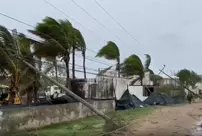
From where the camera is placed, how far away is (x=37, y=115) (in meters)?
15.7

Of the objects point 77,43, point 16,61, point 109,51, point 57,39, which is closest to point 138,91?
point 109,51

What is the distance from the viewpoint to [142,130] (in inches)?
621

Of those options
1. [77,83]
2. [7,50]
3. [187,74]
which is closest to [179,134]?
[7,50]

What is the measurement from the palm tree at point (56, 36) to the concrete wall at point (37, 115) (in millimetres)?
3574

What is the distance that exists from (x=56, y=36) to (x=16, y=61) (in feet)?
18.9

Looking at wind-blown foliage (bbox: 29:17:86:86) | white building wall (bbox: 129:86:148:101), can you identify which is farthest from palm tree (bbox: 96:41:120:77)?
wind-blown foliage (bbox: 29:17:86:86)

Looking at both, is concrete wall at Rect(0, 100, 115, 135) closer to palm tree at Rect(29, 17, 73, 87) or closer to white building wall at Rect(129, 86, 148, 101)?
palm tree at Rect(29, 17, 73, 87)

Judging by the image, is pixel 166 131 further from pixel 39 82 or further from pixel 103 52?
pixel 103 52

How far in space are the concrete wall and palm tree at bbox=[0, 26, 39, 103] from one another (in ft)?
7.57

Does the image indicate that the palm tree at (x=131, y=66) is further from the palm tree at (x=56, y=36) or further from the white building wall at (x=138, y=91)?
the palm tree at (x=56, y=36)

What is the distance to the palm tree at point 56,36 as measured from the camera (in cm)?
2030

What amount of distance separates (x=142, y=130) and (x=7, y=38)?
7.23m

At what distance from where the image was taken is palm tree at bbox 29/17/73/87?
20297 mm

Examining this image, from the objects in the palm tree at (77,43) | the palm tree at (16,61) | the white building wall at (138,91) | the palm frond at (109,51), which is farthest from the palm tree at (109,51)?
the palm tree at (16,61)
